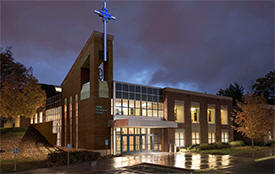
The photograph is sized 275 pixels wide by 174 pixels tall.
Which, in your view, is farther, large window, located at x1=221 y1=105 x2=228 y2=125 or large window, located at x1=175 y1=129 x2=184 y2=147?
large window, located at x1=221 y1=105 x2=228 y2=125

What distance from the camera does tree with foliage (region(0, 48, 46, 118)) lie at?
35.3 metres

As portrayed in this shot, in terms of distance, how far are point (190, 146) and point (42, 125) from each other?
27339 mm

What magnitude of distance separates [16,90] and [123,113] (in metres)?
16.5

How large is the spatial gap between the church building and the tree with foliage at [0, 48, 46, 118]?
4483mm

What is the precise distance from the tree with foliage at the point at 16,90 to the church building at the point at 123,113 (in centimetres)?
448

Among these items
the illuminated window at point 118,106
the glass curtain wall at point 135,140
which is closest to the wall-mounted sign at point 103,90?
Answer: the illuminated window at point 118,106

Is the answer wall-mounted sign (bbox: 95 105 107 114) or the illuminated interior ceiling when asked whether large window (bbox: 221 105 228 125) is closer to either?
wall-mounted sign (bbox: 95 105 107 114)

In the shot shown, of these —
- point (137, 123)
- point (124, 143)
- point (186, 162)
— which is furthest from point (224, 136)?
point (186, 162)

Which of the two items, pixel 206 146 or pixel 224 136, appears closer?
pixel 206 146

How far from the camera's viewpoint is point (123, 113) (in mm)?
31094

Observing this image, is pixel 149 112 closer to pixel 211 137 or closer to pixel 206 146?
pixel 206 146

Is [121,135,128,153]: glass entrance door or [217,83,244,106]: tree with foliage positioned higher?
[217,83,244,106]: tree with foliage

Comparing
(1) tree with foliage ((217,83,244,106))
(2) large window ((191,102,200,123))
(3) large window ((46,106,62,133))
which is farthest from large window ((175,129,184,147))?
(1) tree with foliage ((217,83,244,106))

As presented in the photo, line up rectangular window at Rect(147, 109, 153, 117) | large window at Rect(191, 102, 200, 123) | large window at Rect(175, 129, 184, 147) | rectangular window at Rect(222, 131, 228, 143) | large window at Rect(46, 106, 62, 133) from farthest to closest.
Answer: rectangular window at Rect(222, 131, 228, 143), large window at Rect(46, 106, 62, 133), large window at Rect(191, 102, 200, 123), large window at Rect(175, 129, 184, 147), rectangular window at Rect(147, 109, 153, 117)
